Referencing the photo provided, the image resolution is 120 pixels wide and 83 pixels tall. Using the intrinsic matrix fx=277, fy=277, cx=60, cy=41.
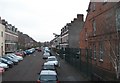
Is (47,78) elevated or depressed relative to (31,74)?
elevated

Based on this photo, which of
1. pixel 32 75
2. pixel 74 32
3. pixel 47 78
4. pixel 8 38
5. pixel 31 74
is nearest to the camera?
pixel 47 78

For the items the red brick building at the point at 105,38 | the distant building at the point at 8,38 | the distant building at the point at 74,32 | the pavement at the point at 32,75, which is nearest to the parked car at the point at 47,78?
the red brick building at the point at 105,38

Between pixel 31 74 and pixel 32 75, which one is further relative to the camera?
pixel 31 74

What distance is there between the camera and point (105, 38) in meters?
27.4

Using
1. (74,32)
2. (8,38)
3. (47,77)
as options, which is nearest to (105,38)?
(47,77)

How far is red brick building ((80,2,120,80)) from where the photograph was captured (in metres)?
21.6

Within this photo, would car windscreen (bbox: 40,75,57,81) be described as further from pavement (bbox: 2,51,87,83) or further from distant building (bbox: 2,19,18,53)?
distant building (bbox: 2,19,18,53)

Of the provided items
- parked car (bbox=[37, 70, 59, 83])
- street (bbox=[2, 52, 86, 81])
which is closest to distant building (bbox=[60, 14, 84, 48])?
street (bbox=[2, 52, 86, 81])

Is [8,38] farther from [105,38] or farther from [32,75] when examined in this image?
[105,38]

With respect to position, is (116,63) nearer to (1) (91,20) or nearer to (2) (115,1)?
(2) (115,1)

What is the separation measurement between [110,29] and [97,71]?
213 inches

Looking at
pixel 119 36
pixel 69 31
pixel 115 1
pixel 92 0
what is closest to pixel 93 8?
pixel 92 0

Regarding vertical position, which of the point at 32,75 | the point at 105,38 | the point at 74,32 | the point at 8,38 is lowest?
the point at 32,75

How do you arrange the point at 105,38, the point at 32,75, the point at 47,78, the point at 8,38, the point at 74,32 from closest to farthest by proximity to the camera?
the point at 47,78, the point at 105,38, the point at 32,75, the point at 74,32, the point at 8,38
